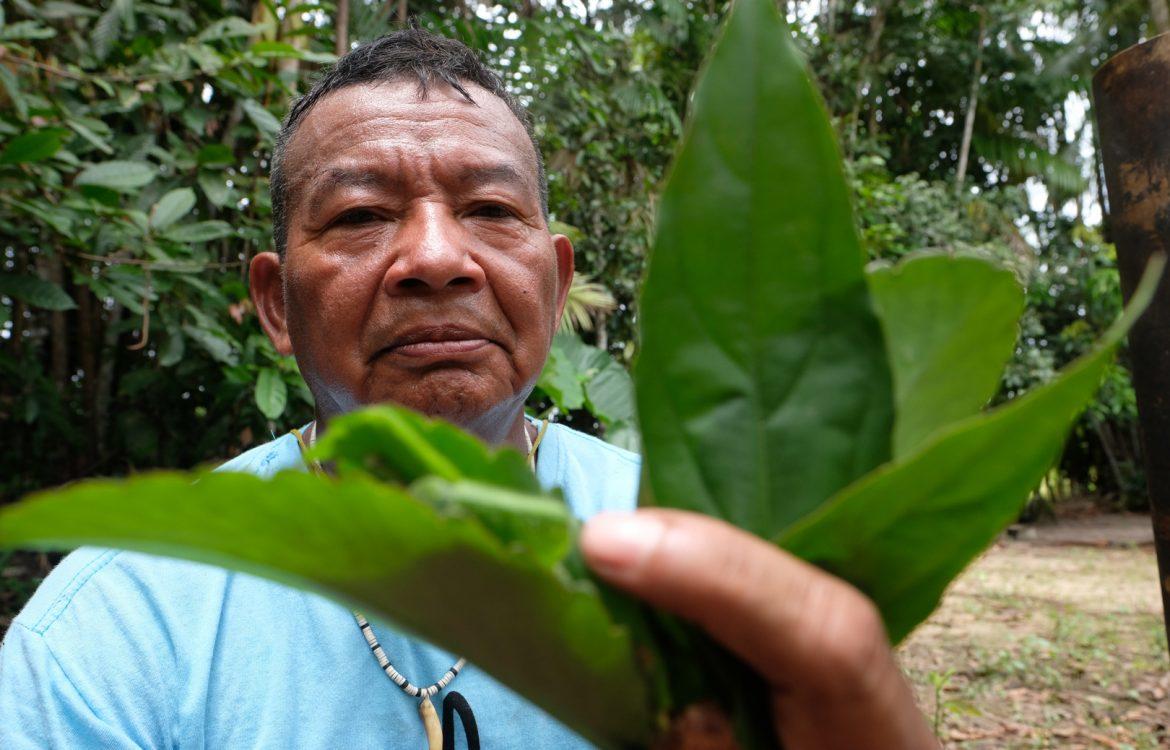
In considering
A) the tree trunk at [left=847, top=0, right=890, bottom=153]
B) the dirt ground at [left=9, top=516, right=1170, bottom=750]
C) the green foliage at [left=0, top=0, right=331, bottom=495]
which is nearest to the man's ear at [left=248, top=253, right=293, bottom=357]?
the green foliage at [left=0, top=0, right=331, bottom=495]

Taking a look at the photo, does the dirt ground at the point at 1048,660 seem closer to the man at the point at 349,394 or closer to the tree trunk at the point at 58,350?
the man at the point at 349,394

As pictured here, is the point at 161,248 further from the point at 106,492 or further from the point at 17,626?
the point at 106,492

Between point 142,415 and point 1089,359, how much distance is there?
244 cm

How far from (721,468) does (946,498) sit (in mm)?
73

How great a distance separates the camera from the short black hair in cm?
96

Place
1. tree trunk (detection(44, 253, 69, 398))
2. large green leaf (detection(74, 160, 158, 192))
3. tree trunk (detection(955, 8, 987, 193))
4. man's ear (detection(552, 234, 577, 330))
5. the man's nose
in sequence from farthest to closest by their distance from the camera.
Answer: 1. tree trunk (detection(955, 8, 987, 193))
2. tree trunk (detection(44, 253, 69, 398))
3. large green leaf (detection(74, 160, 158, 192))
4. man's ear (detection(552, 234, 577, 330))
5. the man's nose

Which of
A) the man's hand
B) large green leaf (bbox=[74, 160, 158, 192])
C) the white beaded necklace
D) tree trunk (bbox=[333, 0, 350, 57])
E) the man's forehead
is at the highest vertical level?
tree trunk (bbox=[333, 0, 350, 57])

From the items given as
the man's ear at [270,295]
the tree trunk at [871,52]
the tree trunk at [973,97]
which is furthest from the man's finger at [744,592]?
the tree trunk at [973,97]

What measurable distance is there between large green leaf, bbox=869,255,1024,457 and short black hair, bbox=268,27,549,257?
73cm

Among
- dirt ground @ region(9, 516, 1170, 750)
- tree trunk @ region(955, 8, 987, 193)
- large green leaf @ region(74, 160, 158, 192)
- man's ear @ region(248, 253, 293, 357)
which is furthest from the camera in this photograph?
tree trunk @ region(955, 8, 987, 193)

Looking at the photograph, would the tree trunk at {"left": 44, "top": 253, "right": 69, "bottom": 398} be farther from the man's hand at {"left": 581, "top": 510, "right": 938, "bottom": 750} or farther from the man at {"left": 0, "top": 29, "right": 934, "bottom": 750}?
the man's hand at {"left": 581, "top": 510, "right": 938, "bottom": 750}

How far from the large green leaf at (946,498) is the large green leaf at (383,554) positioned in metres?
0.07

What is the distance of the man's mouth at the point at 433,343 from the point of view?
2.67ft

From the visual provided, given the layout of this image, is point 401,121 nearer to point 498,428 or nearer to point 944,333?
point 498,428
